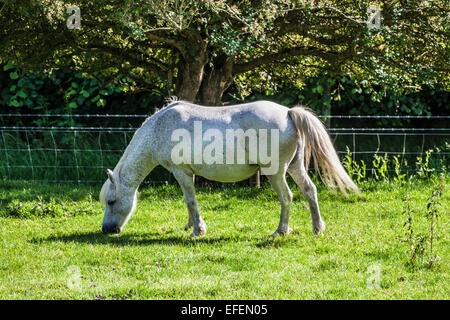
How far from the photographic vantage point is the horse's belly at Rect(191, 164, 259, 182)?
623cm

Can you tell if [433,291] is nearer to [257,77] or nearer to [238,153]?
[238,153]

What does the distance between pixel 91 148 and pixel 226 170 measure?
5587 millimetres

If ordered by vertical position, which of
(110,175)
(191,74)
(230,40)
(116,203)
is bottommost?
(116,203)

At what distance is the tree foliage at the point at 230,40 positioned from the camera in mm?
6668

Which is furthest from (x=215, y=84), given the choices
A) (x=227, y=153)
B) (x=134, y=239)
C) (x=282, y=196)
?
(x=134, y=239)

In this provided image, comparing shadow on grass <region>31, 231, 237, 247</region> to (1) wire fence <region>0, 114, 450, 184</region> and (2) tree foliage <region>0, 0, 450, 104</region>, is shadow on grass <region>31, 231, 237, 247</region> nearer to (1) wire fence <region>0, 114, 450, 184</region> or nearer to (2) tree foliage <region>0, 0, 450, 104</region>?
(2) tree foliage <region>0, 0, 450, 104</region>

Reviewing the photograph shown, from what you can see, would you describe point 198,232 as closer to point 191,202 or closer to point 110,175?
point 191,202

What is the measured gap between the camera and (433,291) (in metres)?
4.36

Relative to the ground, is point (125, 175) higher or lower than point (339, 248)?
higher

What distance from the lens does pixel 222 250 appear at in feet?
18.6

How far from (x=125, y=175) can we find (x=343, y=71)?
428 cm

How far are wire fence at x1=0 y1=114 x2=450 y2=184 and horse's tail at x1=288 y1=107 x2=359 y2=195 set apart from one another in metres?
2.40

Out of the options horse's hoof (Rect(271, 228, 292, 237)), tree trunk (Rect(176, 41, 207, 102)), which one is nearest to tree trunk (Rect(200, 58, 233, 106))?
tree trunk (Rect(176, 41, 207, 102))

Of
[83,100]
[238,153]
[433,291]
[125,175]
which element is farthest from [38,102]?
[433,291]
